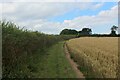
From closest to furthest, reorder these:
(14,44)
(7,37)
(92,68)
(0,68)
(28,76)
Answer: (0,68) < (7,37) < (14,44) < (28,76) < (92,68)

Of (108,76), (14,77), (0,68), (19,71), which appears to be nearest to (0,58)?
(0,68)

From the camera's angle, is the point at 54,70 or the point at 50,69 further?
the point at 50,69

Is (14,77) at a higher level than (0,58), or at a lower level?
lower

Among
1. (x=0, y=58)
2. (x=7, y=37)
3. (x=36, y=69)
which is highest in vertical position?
(x=7, y=37)

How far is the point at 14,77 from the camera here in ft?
36.2

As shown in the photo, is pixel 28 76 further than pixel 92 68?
No

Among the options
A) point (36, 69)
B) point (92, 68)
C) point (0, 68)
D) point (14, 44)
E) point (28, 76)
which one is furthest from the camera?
point (36, 69)

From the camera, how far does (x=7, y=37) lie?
10602 millimetres

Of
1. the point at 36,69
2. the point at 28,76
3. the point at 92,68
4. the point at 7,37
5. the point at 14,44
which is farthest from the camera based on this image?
the point at 36,69

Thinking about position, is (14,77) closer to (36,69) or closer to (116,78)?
(116,78)

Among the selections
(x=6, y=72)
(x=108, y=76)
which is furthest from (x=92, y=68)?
(x=6, y=72)

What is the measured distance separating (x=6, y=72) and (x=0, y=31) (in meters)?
1.53

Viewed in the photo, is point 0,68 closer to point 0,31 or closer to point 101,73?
point 0,31

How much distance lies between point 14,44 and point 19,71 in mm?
1310
